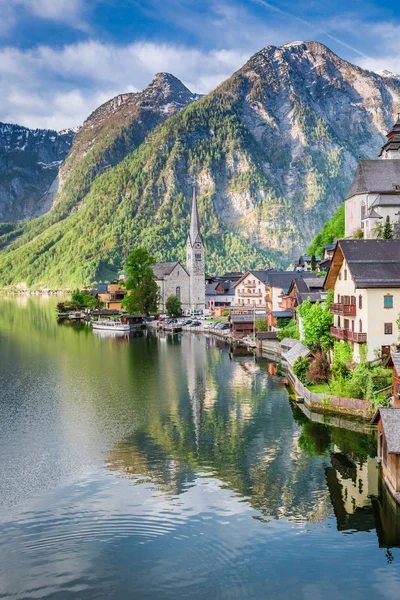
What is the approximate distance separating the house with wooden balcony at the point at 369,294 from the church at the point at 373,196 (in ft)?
91.8

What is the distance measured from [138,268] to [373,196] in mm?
73686

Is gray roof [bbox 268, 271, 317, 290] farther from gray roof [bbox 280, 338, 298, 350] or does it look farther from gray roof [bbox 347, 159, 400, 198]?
gray roof [bbox 280, 338, 298, 350]

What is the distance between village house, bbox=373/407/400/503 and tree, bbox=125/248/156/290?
377 ft

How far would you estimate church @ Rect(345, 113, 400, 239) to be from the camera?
80875mm

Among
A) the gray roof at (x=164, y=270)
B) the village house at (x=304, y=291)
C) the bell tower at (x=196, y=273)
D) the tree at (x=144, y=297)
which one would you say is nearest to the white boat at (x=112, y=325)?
the tree at (x=144, y=297)

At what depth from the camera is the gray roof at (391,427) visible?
2886 centimetres

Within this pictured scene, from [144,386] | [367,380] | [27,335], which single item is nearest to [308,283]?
[144,386]

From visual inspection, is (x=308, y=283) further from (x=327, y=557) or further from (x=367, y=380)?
(x=327, y=557)

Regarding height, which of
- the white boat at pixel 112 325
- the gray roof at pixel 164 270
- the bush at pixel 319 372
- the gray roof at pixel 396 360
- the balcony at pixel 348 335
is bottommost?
the bush at pixel 319 372

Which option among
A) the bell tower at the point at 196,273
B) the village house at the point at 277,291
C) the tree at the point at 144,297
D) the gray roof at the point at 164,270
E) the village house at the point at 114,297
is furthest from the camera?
the village house at the point at 114,297

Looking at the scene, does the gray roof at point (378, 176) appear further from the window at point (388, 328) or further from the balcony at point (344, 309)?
the window at point (388, 328)

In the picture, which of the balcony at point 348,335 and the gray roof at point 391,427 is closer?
the gray roof at point 391,427

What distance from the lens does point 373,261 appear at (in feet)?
167

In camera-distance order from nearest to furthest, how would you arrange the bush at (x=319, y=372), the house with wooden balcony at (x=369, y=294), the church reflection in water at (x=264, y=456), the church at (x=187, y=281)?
the church reflection in water at (x=264, y=456) < the house with wooden balcony at (x=369, y=294) < the bush at (x=319, y=372) < the church at (x=187, y=281)
